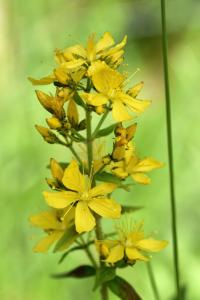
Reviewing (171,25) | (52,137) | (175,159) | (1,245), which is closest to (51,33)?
(171,25)

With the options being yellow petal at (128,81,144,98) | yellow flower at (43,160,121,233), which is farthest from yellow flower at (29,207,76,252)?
yellow petal at (128,81,144,98)

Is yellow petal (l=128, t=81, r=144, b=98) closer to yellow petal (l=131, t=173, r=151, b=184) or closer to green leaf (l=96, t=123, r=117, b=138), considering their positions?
green leaf (l=96, t=123, r=117, b=138)

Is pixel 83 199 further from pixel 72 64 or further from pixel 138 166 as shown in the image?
pixel 72 64

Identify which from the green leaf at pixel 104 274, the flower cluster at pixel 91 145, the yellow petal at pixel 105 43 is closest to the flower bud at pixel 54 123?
the flower cluster at pixel 91 145

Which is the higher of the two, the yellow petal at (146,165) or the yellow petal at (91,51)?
the yellow petal at (91,51)

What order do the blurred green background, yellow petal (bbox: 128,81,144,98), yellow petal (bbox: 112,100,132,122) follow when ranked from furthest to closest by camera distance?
the blurred green background → yellow petal (bbox: 128,81,144,98) → yellow petal (bbox: 112,100,132,122)

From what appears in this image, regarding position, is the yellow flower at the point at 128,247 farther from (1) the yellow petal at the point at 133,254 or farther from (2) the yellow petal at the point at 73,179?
(2) the yellow petal at the point at 73,179

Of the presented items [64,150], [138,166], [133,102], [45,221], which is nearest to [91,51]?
[133,102]
